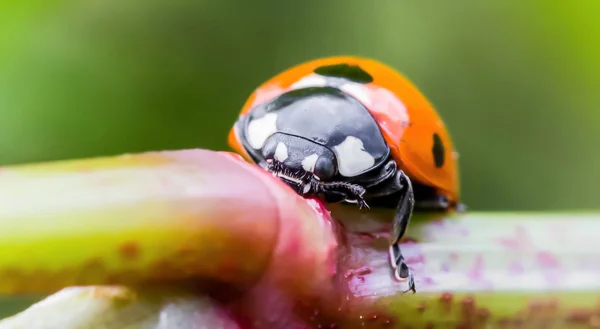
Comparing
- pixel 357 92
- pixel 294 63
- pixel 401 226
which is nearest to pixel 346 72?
pixel 357 92

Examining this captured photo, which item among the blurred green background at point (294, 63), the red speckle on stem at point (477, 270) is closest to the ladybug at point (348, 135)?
the red speckle on stem at point (477, 270)

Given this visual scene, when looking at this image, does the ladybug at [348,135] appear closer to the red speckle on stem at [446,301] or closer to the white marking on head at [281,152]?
the white marking on head at [281,152]

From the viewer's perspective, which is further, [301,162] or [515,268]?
[301,162]

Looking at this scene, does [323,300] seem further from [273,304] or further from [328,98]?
[328,98]

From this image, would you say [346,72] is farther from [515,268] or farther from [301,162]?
[515,268]

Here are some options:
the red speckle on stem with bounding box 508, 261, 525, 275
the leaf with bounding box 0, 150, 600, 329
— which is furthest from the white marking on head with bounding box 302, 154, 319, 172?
the red speckle on stem with bounding box 508, 261, 525, 275
